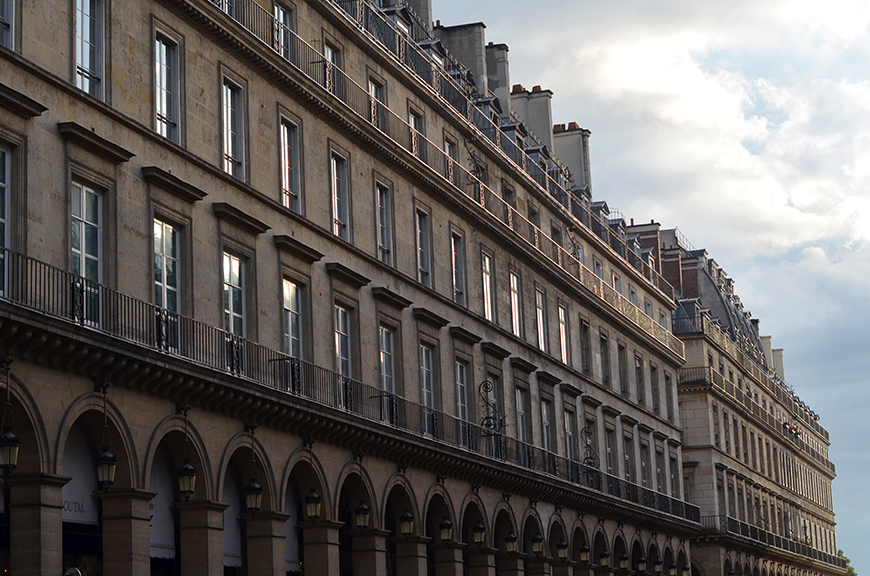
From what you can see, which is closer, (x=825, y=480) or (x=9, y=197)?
(x=9, y=197)

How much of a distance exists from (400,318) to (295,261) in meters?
5.50

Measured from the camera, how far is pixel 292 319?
30.7 meters

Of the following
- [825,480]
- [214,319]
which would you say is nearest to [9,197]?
[214,319]

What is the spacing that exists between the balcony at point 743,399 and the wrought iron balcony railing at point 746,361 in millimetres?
1818

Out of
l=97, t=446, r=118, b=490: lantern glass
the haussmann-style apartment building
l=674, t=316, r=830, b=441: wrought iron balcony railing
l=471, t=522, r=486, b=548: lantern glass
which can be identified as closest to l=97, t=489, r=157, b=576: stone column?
the haussmann-style apartment building

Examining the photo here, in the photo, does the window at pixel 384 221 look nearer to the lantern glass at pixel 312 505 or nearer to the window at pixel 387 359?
the window at pixel 387 359

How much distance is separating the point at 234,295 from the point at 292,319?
2.45 m

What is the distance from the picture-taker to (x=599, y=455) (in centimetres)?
5025

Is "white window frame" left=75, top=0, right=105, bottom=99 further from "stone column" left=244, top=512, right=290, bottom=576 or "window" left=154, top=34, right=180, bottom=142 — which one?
"stone column" left=244, top=512, right=290, bottom=576

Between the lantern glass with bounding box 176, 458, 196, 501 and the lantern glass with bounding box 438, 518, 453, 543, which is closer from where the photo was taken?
the lantern glass with bounding box 176, 458, 196, 501

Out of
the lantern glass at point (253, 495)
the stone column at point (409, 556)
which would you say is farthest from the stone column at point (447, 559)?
the lantern glass at point (253, 495)

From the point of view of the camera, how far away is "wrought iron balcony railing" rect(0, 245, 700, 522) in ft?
71.3

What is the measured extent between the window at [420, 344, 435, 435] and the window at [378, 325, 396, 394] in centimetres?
122

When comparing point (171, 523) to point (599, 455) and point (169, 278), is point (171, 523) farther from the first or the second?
point (599, 455)
